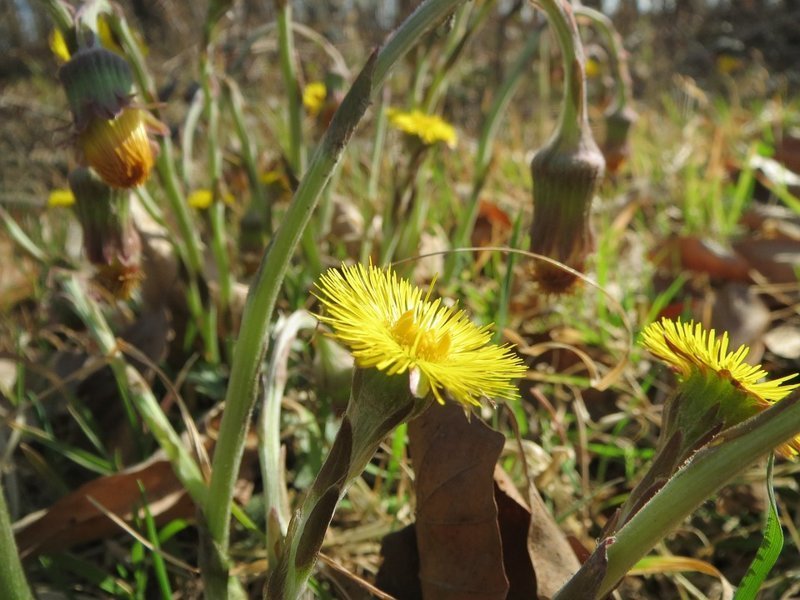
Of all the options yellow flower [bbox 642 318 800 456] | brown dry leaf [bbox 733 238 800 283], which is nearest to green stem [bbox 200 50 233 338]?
yellow flower [bbox 642 318 800 456]

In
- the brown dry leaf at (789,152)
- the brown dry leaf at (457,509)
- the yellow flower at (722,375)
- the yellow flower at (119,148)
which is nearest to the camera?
the yellow flower at (722,375)

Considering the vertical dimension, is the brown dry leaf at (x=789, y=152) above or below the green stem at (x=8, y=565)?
above

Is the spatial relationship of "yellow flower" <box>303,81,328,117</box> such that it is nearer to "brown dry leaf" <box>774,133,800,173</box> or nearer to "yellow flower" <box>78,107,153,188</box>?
"yellow flower" <box>78,107,153,188</box>

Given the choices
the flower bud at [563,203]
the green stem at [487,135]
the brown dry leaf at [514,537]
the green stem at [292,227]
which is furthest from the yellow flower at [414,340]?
the green stem at [487,135]

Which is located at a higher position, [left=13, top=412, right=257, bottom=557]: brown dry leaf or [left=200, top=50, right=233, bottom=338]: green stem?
[left=200, top=50, right=233, bottom=338]: green stem

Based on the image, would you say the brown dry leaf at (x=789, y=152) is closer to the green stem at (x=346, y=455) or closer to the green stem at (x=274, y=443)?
the green stem at (x=274, y=443)

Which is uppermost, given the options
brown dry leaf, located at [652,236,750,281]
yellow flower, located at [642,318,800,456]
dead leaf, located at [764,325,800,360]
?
yellow flower, located at [642,318,800,456]
